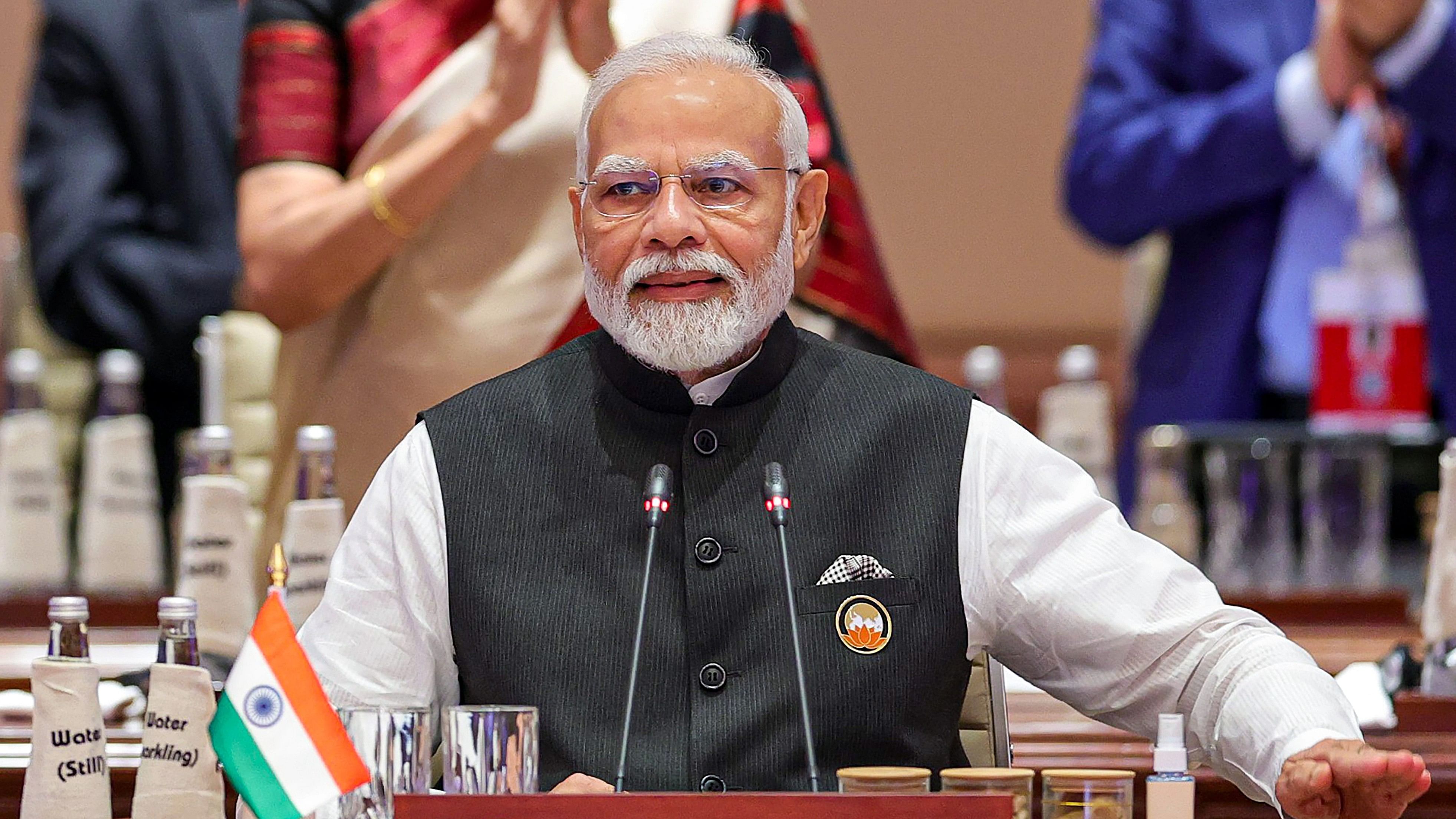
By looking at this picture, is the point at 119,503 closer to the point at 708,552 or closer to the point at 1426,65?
the point at 708,552

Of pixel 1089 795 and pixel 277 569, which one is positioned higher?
pixel 277 569

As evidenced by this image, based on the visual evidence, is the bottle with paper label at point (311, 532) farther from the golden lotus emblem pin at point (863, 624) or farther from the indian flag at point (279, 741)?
the indian flag at point (279, 741)

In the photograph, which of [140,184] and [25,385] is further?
[140,184]

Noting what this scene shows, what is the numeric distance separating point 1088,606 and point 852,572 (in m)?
0.20

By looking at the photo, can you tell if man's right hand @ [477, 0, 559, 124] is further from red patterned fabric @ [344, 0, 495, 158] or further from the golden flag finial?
the golden flag finial

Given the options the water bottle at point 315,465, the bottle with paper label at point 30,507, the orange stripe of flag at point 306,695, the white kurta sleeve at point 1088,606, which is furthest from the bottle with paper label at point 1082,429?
the orange stripe of flag at point 306,695

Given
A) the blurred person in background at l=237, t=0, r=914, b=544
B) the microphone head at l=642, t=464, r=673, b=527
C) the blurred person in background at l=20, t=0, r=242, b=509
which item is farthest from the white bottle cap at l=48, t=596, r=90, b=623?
the blurred person in background at l=20, t=0, r=242, b=509

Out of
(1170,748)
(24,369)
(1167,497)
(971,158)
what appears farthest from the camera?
(971,158)

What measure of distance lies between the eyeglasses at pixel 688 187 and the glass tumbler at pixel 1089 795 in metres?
0.62

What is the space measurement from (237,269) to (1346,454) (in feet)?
6.88

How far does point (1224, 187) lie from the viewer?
3299 millimetres

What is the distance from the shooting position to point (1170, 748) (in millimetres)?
1528

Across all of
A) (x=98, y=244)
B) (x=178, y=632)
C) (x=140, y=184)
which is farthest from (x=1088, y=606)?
(x=140, y=184)

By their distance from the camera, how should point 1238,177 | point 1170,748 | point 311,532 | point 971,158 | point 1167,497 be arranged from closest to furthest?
point 1170,748, point 311,532, point 1167,497, point 1238,177, point 971,158
